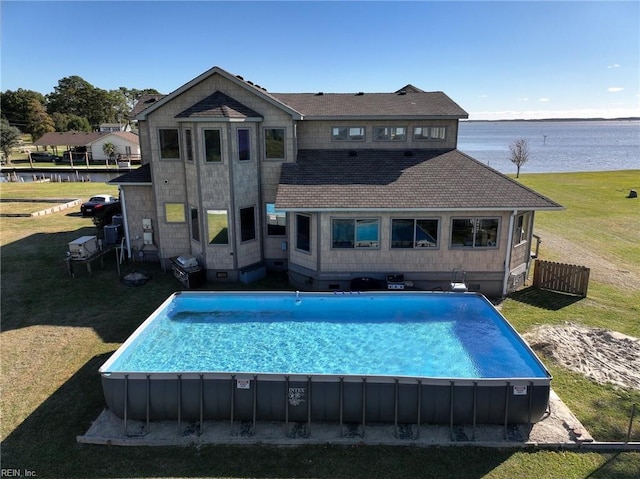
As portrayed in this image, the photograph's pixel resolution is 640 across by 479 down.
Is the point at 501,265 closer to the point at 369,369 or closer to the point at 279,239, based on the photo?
the point at 369,369

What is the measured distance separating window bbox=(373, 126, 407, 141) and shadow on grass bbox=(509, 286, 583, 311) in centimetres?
830

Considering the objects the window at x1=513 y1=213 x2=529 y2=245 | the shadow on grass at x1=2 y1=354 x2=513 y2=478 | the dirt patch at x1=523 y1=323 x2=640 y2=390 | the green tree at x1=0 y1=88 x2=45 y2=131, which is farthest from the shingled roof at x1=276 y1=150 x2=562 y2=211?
the green tree at x1=0 y1=88 x2=45 y2=131

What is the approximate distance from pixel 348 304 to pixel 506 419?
20.7 ft

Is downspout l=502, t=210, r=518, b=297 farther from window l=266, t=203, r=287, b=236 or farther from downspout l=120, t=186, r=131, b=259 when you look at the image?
downspout l=120, t=186, r=131, b=259

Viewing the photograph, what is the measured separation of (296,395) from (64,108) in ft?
402

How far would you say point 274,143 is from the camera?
58.1ft

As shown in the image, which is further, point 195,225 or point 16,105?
point 16,105

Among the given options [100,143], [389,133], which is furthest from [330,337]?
[100,143]

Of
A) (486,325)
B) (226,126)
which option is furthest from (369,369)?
(226,126)

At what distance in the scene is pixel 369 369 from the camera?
447 inches

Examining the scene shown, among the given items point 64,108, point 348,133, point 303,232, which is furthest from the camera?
point 64,108

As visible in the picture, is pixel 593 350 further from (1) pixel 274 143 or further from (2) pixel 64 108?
(2) pixel 64 108

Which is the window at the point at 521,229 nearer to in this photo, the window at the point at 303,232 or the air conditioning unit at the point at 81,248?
the window at the point at 303,232

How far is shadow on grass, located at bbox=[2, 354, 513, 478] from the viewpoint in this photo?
8.17 m
